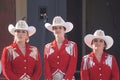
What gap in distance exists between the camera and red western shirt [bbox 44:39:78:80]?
7.75 m

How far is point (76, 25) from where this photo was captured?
10.9m

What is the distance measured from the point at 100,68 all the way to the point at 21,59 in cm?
114

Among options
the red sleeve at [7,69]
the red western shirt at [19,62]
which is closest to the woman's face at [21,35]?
the red western shirt at [19,62]

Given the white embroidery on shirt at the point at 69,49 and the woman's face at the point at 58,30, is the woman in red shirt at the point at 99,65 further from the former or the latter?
the woman's face at the point at 58,30

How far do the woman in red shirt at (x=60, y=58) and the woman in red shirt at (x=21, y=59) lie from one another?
17cm

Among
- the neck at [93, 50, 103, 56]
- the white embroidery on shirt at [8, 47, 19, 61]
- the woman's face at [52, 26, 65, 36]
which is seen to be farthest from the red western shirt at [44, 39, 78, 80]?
the white embroidery on shirt at [8, 47, 19, 61]

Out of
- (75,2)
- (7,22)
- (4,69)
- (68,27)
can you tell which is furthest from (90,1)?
(4,69)

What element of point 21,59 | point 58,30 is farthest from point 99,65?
point 21,59

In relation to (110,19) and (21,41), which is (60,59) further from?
(110,19)

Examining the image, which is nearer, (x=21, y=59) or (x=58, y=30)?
(x=21, y=59)

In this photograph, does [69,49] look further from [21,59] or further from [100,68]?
[21,59]

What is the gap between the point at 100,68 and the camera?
25.3 feet

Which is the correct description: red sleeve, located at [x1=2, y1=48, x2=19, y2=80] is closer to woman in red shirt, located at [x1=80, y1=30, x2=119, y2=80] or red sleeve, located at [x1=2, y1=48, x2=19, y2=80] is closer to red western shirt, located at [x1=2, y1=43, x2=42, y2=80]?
red western shirt, located at [x1=2, y1=43, x2=42, y2=80]

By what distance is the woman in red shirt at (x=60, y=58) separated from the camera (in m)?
7.74
